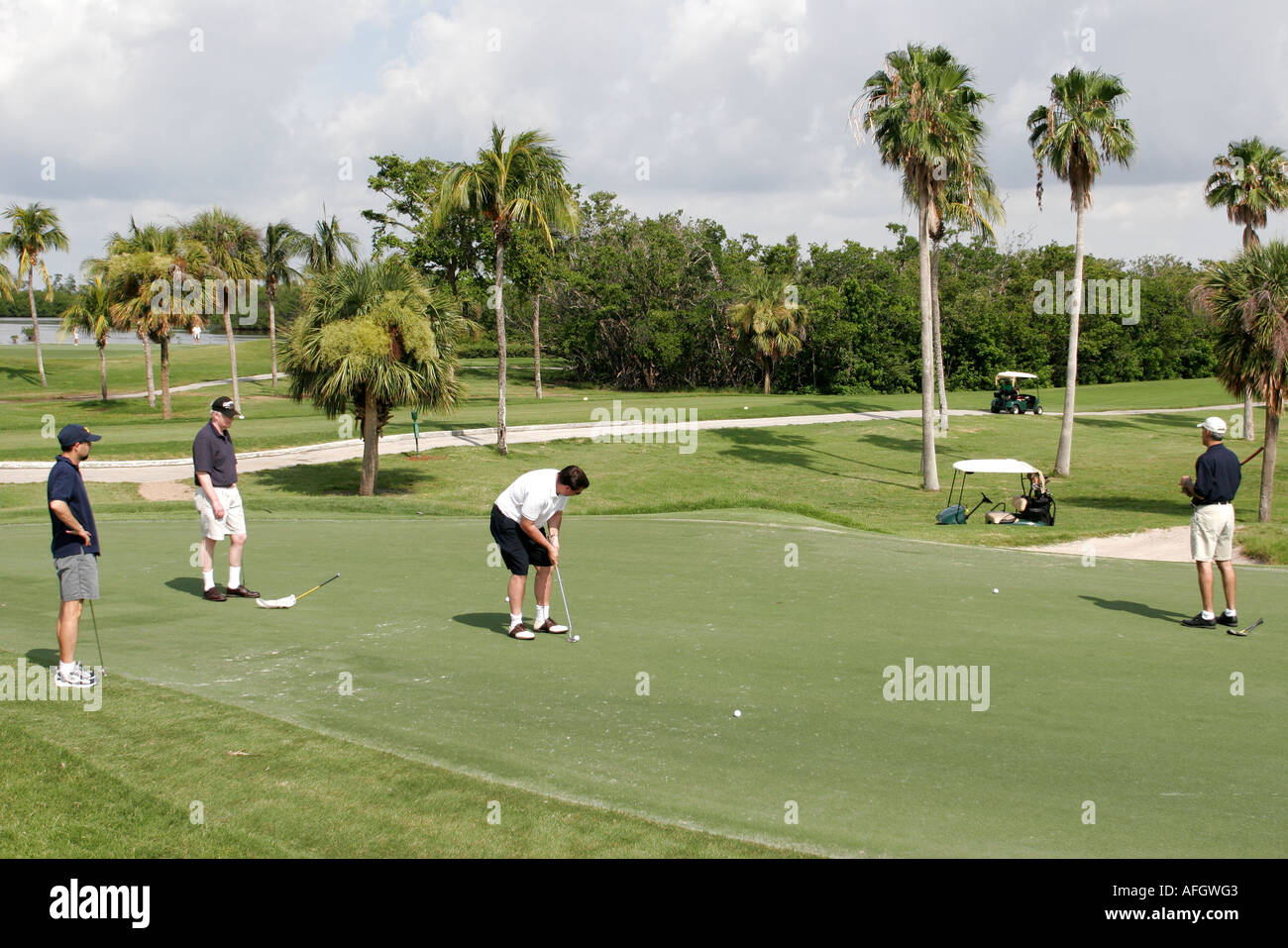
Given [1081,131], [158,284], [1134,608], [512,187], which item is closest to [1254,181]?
[1081,131]

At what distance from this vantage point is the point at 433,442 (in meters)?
37.9

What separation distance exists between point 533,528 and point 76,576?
4.02m

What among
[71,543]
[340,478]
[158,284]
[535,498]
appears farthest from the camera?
[158,284]

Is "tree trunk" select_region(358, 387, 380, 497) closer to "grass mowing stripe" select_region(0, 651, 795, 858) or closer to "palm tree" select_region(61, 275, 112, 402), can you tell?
"grass mowing stripe" select_region(0, 651, 795, 858)

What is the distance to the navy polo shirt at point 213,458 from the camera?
11.8 m

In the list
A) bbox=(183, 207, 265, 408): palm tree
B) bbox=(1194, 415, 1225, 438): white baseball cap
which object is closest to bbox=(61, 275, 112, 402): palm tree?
bbox=(183, 207, 265, 408): palm tree

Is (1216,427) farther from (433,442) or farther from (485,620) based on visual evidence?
(433,442)

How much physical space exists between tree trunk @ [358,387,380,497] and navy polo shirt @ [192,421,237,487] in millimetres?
14515

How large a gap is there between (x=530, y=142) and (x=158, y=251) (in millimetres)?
22111

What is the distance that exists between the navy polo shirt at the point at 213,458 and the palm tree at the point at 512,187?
68.6ft

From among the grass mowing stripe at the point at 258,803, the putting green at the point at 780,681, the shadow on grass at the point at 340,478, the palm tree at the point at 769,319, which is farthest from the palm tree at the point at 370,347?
the palm tree at the point at 769,319

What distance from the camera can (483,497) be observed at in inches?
1152
